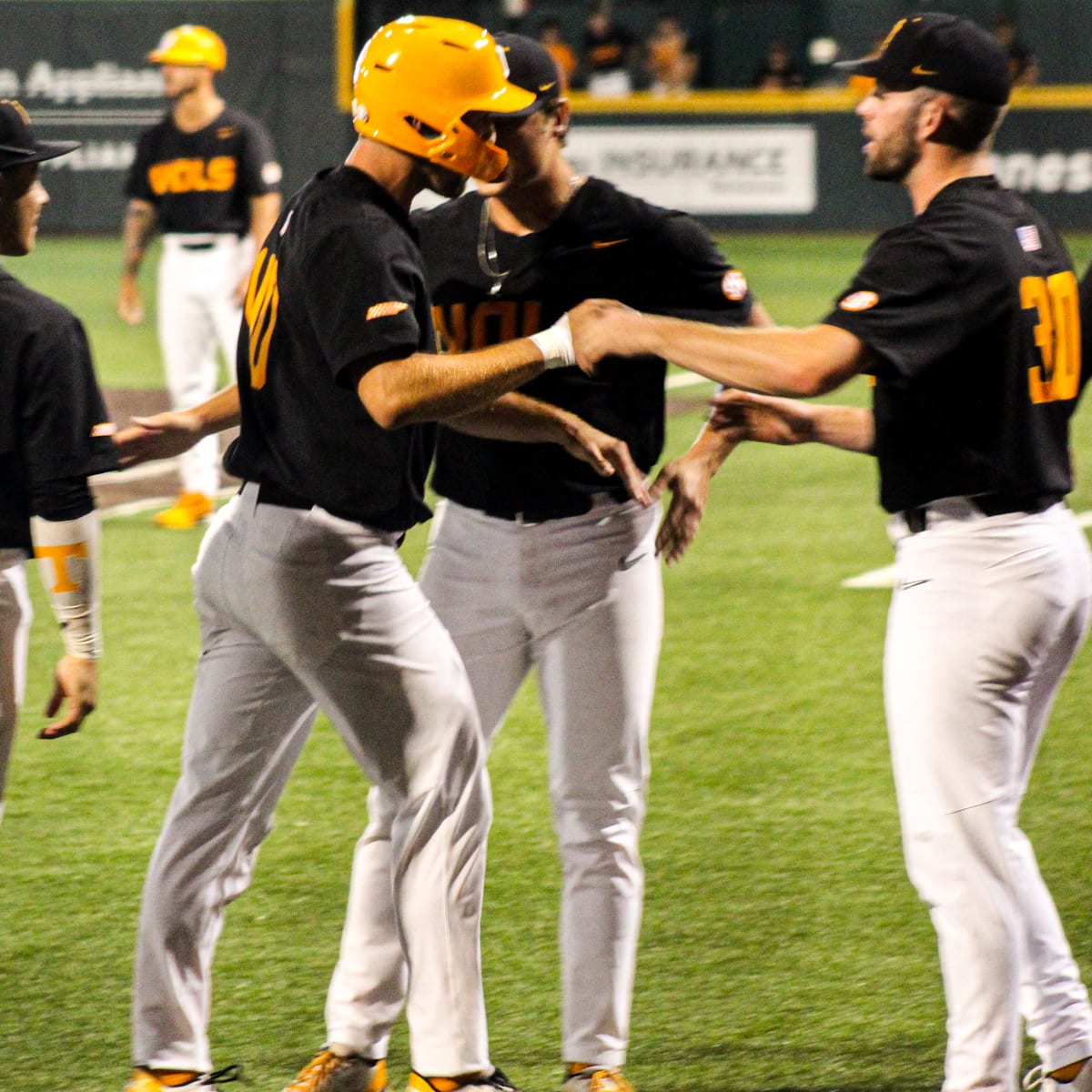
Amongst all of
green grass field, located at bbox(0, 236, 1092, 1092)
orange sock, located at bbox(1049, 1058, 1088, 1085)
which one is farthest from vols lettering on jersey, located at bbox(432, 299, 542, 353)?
orange sock, located at bbox(1049, 1058, 1088, 1085)

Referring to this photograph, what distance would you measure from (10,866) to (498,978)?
1615 millimetres

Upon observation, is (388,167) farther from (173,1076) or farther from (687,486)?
(173,1076)

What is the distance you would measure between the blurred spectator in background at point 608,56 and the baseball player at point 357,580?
20639 millimetres

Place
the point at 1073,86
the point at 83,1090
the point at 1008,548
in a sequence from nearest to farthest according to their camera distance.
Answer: the point at 1008,548
the point at 83,1090
the point at 1073,86

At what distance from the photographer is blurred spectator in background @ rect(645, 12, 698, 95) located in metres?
23.4

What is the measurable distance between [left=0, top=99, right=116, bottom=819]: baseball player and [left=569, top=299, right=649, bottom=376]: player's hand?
96 cm

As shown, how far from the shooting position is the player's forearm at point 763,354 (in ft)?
10.7

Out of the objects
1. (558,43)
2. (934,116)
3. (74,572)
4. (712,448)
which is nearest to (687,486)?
(712,448)

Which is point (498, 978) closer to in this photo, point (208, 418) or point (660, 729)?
point (208, 418)

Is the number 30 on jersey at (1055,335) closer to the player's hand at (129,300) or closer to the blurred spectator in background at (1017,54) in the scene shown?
the player's hand at (129,300)

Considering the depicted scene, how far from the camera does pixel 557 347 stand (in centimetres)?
331

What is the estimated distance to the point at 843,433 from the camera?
12.7 feet

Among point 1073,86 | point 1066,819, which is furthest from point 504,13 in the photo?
point 1066,819

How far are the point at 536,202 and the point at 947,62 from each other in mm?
928
